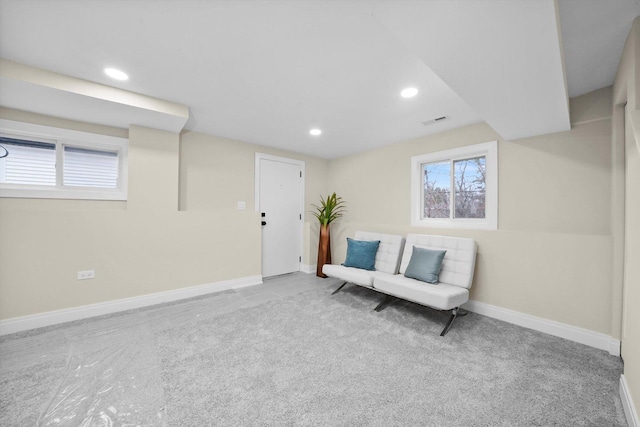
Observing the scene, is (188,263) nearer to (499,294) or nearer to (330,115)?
(330,115)

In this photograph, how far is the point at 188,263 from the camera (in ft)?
11.1

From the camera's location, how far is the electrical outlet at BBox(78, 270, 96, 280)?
2.68 metres

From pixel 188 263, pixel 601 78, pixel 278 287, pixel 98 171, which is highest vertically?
pixel 601 78

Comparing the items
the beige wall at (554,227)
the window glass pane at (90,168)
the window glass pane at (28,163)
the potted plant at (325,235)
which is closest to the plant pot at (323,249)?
the potted plant at (325,235)

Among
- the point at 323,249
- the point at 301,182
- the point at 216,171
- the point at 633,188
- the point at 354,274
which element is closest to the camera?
the point at 633,188

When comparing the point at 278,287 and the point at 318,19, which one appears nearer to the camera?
the point at 318,19

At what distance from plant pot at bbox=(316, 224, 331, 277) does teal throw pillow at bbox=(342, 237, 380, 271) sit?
85cm

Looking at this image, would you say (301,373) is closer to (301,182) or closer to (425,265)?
(425,265)

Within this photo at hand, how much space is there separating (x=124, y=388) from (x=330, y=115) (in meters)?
3.09

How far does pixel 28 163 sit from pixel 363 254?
409cm

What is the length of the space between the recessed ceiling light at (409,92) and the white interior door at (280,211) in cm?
261

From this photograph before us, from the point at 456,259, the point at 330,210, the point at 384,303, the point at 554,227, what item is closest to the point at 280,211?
the point at 330,210

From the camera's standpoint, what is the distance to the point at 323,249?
452 cm

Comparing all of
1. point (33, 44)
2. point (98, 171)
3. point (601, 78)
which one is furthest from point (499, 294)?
point (98, 171)
